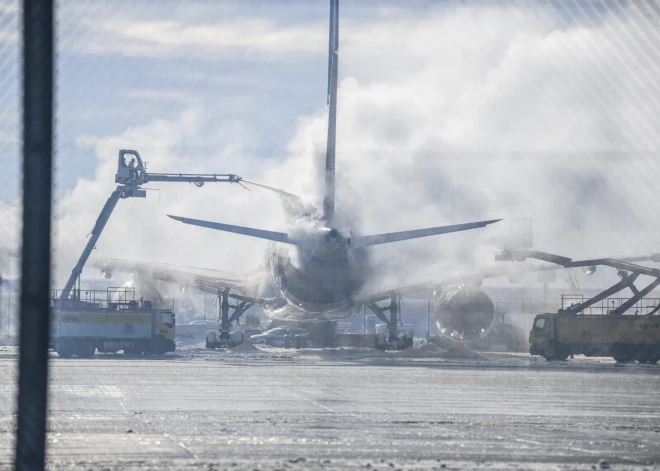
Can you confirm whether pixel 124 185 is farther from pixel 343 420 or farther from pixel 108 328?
pixel 343 420

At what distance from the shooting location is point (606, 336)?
197ft

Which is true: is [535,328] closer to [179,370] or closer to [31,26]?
[179,370]

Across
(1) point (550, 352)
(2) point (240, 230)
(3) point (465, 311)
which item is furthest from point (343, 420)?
(3) point (465, 311)

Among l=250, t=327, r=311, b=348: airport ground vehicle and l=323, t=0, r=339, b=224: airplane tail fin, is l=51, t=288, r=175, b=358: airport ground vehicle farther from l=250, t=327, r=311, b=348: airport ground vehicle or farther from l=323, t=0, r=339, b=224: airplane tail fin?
l=323, t=0, r=339, b=224: airplane tail fin

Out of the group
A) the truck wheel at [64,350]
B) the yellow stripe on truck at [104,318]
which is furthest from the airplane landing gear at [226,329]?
the truck wheel at [64,350]

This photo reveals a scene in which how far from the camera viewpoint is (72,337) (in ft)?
214

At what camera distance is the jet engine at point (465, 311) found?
217 ft

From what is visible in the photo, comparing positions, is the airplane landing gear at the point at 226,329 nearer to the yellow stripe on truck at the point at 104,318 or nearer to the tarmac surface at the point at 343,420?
the yellow stripe on truck at the point at 104,318

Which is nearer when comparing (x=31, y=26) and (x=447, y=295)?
(x=31, y=26)

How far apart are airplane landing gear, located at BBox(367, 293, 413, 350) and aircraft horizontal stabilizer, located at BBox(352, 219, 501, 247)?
13.7 metres

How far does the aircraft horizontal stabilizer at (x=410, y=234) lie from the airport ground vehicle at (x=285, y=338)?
2988 cm

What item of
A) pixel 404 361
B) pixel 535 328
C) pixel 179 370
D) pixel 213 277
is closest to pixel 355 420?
pixel 179 370

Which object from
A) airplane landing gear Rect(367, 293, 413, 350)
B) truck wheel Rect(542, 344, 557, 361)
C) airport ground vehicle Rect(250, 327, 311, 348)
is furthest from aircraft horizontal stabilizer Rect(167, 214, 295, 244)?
airport ground vehicle Rect(250, 327, 311, 348)

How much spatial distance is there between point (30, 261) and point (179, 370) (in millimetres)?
34476
